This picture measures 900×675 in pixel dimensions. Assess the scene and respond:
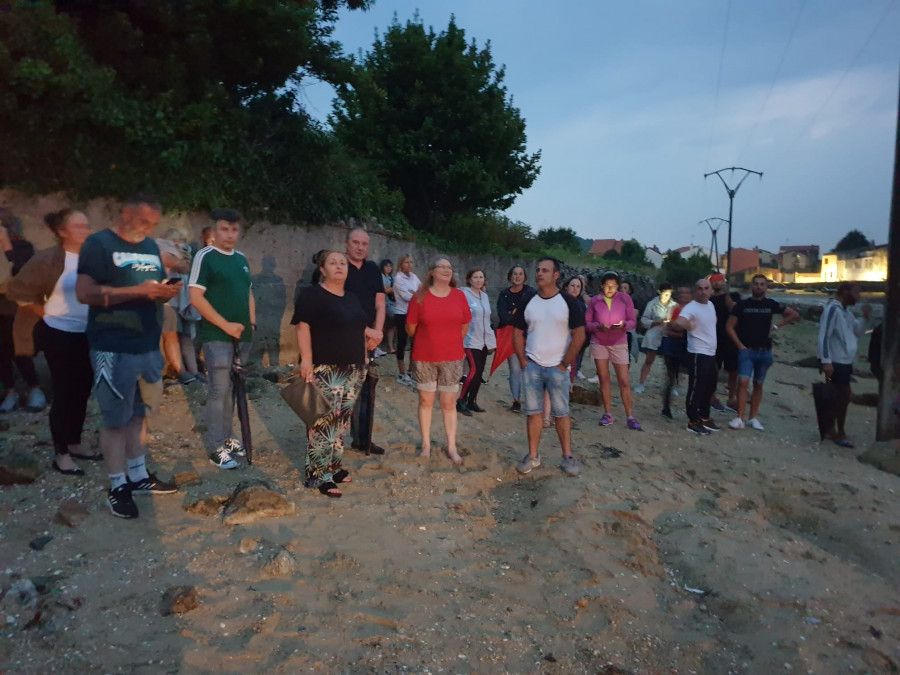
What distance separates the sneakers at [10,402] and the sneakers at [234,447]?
2753 millimetres

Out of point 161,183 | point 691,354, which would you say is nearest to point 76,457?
point 161,183

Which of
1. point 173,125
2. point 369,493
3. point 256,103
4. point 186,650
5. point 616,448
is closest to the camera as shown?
point 186,650

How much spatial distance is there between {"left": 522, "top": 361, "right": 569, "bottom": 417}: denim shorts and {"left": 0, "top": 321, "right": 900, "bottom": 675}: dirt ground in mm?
638

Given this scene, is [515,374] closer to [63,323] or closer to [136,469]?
[136,469]

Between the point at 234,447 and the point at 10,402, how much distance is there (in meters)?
2.84

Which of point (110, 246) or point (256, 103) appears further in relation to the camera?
point (256, 103)

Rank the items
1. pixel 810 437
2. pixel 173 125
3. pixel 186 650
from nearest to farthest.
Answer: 1. pixel 186 650
2. pixel 173 125
3. pixel 810 437

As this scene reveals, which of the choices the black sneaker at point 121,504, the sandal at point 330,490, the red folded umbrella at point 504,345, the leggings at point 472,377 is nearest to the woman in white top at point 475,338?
the leggings at point 472,377

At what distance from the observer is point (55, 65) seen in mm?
7184

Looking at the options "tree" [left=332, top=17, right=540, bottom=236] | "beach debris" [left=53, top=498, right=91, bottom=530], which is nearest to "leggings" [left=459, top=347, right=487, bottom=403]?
"beach debris" [left=53, top=498, right=91, bottom=530]

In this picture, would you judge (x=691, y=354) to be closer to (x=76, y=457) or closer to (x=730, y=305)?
(x=730, y=305)

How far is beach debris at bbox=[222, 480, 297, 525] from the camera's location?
420cm

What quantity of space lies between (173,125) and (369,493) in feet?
19.5

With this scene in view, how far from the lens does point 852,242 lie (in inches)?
3088
